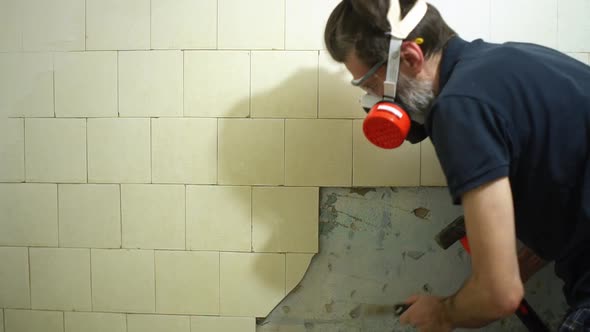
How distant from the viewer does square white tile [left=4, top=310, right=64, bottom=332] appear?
1.28 m

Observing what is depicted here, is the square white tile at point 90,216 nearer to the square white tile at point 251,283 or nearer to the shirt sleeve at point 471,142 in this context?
the square white tile at point 251,283

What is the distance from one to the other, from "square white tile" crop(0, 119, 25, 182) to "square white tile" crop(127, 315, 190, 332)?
0.61 metres

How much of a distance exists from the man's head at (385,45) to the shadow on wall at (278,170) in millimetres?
308

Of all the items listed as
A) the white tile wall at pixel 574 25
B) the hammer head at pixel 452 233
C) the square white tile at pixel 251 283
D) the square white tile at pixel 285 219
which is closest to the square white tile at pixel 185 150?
the square white tile at pixel 285 219

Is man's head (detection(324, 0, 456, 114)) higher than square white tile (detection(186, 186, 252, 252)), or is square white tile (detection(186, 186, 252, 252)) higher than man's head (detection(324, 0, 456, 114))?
man's head (detection(324, 0, 456, 114))

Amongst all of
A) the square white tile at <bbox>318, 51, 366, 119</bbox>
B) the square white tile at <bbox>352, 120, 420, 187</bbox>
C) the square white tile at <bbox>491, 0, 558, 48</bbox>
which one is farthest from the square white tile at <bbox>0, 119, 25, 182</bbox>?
the square white tile at <bbox>491, 0, 558, 48</bbox>

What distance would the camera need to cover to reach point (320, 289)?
1229 millimetres

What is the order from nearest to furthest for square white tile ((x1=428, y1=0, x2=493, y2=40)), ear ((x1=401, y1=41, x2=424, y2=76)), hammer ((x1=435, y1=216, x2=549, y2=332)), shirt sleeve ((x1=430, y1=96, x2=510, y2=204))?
1. shirt sleeve ((x1=430, y1=96, x2=510, y2=204))
2. ear ((x1=401, y1=41, x2=424, y2=76))
3. hammer ((x1=435, y1=216, x2=549, y2=332))
4. square white tile ((x1=428, y1=0, x2=493, y2=40))

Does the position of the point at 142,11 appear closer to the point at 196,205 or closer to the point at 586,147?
the point at 196,205

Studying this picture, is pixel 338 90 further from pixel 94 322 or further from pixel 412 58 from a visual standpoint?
pixel 94 322

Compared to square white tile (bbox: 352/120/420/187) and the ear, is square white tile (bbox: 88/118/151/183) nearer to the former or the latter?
square white tile (bbox: 352/120/420/187)

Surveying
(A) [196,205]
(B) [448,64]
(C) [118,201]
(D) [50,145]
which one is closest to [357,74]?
(B) [448,64]

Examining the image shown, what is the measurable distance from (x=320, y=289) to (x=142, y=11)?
1073mm

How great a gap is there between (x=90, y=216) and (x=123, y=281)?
246 millimetres
